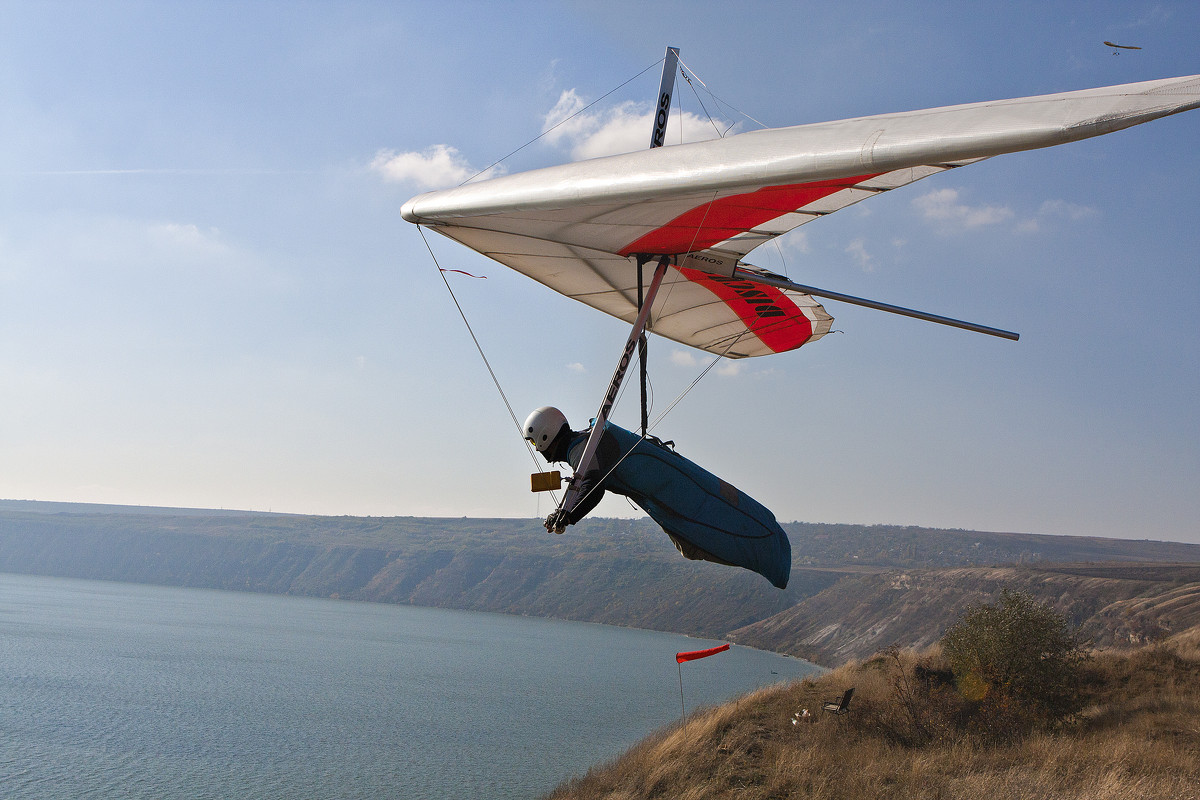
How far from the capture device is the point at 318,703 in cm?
4581

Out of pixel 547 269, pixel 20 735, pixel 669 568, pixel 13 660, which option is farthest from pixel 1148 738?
pixel 669 568

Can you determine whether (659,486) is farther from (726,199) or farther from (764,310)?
(764,310)

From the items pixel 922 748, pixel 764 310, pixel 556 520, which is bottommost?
pixel 922 748

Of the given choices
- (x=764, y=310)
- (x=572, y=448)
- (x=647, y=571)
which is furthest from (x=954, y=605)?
(x=572, y=448)

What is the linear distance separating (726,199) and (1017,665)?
20135 millimetres

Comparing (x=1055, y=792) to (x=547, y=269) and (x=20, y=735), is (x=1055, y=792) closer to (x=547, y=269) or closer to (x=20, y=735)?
(x=547, y=269)

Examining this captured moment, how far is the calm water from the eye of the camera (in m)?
30.8

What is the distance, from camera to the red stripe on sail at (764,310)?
7320 mm

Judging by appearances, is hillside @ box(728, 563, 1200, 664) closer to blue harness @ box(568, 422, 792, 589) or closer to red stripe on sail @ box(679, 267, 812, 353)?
red stripe on sail @ box(679, 267, 812, 353)

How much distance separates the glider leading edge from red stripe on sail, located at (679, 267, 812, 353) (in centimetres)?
2

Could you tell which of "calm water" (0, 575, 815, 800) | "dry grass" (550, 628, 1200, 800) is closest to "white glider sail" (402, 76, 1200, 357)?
"dry grass" (550, 628, 1200, 800)

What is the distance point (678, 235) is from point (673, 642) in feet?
291

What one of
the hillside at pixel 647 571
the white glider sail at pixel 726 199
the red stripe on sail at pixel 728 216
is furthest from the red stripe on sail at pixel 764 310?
the hillside at pixel 647 571

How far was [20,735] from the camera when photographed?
1398 inches
